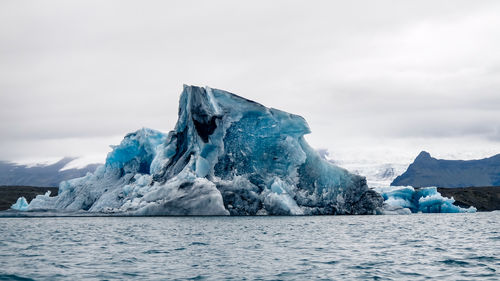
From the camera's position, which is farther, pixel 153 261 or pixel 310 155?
pixel 310 155

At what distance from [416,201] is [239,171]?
977 inches

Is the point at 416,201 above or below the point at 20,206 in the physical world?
above

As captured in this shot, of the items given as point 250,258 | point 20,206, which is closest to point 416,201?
point 20,206

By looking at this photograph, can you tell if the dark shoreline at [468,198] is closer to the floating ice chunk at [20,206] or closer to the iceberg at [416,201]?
the iceberg at [416,201]

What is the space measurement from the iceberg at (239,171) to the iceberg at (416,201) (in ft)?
25.9

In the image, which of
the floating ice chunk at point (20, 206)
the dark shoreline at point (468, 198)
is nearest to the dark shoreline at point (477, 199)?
the dark shoreline at point (468, 198)

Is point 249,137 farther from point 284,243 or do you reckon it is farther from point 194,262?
point 194,262

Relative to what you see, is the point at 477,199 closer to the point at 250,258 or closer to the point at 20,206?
the point at 20,206

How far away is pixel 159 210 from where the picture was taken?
42.6 meters

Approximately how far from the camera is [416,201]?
197ft

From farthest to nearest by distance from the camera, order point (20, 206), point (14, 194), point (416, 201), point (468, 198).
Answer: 1. point (14, 194)
2. point (468, 198)
3. point (416, 201)
4. point (20, 206)

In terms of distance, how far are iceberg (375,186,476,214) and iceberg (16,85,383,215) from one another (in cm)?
791

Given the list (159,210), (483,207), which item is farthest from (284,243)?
(483,207)

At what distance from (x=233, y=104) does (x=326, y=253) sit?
29.9 metres
